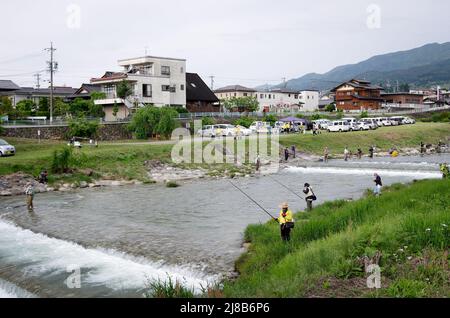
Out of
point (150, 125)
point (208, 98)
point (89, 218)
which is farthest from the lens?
point (208, 98)

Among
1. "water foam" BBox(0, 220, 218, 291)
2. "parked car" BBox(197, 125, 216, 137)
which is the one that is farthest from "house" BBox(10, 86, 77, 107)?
"water foam" BBox(0, 220, 218, 291)

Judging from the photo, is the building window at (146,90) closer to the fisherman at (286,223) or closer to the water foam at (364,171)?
the water foam at (364,171)

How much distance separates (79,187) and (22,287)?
18.7m

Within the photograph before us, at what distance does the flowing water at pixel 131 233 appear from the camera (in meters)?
12.9

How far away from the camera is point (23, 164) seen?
31234 mm

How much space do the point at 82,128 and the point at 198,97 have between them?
27.1 meters

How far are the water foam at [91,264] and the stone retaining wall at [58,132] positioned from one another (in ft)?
102

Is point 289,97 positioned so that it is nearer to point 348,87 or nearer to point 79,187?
point 348,87

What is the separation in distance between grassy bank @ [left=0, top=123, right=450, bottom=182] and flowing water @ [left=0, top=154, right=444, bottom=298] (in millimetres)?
3987

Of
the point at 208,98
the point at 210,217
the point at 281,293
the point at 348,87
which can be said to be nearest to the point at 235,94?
the point at 208,98

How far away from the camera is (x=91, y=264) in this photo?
46.7 feet

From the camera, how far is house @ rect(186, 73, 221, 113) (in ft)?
232

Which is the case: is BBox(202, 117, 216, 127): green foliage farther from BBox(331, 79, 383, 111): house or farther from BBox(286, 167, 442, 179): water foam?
BBox(331, 79, 383, 111): house

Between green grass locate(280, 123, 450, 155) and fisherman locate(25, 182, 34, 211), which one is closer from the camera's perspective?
fisherman locate(25, 182, 34, 211)
